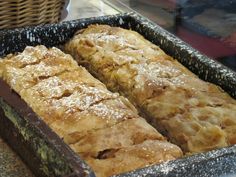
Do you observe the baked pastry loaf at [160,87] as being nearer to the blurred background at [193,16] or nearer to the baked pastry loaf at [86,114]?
the baked pastry loaf at [86,114]

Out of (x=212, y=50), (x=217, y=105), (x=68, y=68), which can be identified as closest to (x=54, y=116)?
(x=68, y=68)

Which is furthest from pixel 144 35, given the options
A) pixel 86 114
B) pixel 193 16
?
pixel 86 114

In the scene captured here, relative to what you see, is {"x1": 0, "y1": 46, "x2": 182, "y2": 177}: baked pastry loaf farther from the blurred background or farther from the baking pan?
the blurred background

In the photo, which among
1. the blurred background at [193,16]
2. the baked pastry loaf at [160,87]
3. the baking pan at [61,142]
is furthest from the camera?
the blurred background at [193,16]

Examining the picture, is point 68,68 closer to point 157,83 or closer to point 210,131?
point 157,83

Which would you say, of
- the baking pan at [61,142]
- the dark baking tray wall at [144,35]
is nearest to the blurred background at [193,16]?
the dark baking tray wall at [144,35]

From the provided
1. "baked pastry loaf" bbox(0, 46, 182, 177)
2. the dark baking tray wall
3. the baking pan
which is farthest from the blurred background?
"baked pastry loaf" bbox(0, 46, 182, 177)
